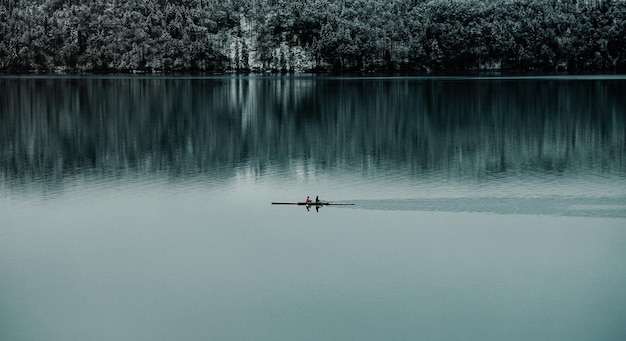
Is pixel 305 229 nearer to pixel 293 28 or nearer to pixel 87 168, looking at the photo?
pixel 87 168

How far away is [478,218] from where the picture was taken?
29.6 meters

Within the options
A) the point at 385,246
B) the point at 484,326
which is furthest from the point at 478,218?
the point at 484,326

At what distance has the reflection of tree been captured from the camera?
43188 mm

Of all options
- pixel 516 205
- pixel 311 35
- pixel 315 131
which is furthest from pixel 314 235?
pixel 311 35

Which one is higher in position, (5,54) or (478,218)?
(5,54)

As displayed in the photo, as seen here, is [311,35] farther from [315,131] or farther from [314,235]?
[314,235]

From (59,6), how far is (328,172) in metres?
153

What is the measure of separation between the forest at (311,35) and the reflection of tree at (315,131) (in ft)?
215

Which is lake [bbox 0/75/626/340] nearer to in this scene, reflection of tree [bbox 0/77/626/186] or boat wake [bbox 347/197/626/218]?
boat wake [bbox 347/197/626/218]

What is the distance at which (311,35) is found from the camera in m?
171

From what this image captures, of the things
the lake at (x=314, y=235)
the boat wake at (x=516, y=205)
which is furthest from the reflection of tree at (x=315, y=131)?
the boat wake at (x=516, y=205)

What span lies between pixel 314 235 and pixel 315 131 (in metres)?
31.1

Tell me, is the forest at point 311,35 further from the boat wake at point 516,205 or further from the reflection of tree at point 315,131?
the boat wake at point 516,205

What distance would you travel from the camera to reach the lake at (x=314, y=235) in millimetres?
20078
